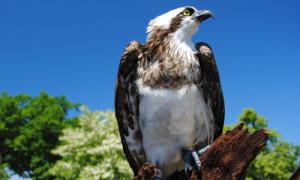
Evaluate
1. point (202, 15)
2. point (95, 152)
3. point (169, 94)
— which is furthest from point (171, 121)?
point (95, 152)

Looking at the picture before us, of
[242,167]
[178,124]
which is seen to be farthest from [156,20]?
[242,167]

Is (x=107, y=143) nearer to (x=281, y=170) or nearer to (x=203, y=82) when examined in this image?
(x=203, y=82)

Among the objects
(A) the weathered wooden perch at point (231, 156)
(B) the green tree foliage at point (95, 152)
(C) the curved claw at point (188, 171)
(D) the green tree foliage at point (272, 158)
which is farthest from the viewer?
(D) the green tree foliage at point (272, 158)

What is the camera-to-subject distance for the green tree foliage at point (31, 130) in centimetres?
2142

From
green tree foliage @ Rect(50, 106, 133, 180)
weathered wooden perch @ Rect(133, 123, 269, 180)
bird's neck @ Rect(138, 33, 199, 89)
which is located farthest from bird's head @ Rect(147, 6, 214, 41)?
green tree foliage @ Rect(50, 106, 133, 180)

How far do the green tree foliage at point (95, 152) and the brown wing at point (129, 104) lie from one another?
797 centimetres

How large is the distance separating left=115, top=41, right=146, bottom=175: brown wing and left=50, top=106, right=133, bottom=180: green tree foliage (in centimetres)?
797

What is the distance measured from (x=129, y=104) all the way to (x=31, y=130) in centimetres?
2137

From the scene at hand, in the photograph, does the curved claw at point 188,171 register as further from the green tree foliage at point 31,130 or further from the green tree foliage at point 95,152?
the green tree foliage at point 31,130

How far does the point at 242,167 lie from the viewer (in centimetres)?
247

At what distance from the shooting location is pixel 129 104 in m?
3.46

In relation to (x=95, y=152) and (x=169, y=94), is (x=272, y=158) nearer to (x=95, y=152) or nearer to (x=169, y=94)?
(x=95, y=152)

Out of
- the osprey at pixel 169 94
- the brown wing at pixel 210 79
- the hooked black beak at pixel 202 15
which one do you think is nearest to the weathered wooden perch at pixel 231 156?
the osprey at pixel 169 94

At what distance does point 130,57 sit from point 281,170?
22157mm
